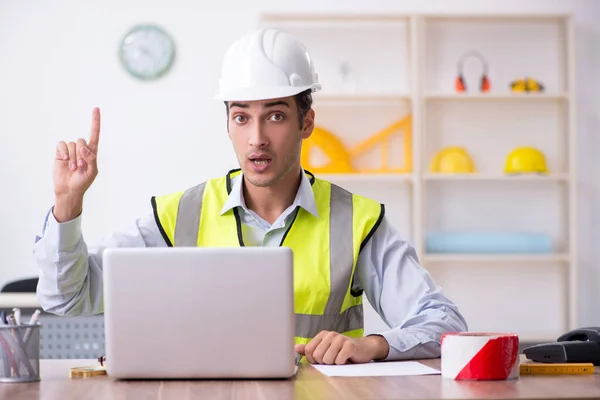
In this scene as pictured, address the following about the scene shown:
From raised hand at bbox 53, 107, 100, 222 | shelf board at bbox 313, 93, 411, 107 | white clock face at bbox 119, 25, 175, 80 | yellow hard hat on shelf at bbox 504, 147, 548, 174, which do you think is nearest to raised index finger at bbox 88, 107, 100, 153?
raised hand at bbox 53, 107, 100, 222

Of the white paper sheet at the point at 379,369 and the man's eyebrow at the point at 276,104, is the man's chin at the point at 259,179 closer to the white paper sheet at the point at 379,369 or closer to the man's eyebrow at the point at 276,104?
the man's eyebrow at the point at 276,104

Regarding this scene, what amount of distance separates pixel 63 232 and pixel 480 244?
3323 mm

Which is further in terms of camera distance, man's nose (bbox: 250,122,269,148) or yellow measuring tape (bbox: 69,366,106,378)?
man's nose (bbox: 250,122,269,148)

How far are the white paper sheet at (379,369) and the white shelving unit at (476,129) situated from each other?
3.34 metres

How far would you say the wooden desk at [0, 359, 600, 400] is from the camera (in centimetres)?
134

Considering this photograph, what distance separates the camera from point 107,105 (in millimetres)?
5078

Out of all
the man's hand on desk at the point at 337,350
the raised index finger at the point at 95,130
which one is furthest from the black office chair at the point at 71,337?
the man's hand on desk at the point at 337,350

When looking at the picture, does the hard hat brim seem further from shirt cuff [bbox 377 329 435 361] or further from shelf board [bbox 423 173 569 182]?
shelf board [bbox 423 173 569 182]

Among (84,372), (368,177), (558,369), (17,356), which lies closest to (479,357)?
(558,369)

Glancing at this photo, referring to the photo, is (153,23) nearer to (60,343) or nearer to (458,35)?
(458,35)

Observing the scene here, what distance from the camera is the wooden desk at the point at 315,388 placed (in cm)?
134

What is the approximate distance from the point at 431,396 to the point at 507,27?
420cm

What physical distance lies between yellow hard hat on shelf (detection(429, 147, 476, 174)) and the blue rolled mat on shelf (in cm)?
35

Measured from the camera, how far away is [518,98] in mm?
4969
